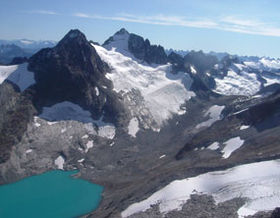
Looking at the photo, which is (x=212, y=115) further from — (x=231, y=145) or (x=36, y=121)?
(x=36, y=121)

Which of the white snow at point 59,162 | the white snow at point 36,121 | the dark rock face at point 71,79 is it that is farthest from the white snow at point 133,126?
the white snow at point 36,121

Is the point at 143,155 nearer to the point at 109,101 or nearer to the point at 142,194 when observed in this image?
the point at 109,101

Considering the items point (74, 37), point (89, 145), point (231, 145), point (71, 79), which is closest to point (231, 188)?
point (231, 145)

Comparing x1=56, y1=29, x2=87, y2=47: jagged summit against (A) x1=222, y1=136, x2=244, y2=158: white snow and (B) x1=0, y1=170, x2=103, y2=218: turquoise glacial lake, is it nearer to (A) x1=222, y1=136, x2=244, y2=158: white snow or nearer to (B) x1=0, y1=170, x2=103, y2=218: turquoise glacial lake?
(B) x1=0, y1=170, x2=103, y2=218: turquoise glacial lake

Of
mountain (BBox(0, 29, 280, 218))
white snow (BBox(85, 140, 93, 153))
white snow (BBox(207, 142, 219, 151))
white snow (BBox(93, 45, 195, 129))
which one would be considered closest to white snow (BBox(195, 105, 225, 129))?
mountain (BBox(0, 29, 280, 218))

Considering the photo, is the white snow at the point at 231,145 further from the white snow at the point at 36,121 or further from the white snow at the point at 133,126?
the white snow at the point at 36,121
